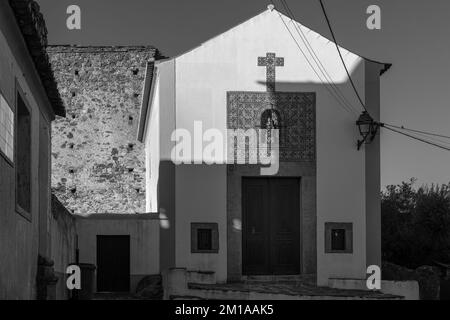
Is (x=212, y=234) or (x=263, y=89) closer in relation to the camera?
(x=212, y=234)

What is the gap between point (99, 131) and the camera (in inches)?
1093

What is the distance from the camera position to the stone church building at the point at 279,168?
1582 cm

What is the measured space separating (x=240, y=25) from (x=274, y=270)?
5.14 meters

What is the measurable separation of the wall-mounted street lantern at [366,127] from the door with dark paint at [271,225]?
1.64 metres

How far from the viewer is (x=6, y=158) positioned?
8.35 m

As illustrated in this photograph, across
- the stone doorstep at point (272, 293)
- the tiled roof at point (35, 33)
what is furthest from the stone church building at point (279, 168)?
the tiled roof at point (35, 33)

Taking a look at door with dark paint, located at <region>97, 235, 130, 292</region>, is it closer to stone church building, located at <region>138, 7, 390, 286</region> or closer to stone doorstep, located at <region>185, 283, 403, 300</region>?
stone church building, located at <region>138, 7, 390, 286</region>

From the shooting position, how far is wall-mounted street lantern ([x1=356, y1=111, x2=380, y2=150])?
51.8 ft

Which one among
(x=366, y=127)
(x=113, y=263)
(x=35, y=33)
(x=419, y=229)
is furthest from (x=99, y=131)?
(x=35, y=33)

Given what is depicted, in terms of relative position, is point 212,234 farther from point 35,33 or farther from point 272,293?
point 35,33

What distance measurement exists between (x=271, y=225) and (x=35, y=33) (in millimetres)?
8296

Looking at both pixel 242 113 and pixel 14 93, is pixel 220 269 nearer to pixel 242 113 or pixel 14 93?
pixel 242 113

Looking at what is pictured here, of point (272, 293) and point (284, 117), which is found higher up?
point (284, 117)

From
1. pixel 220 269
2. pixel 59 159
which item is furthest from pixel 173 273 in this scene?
pixel 59 159
